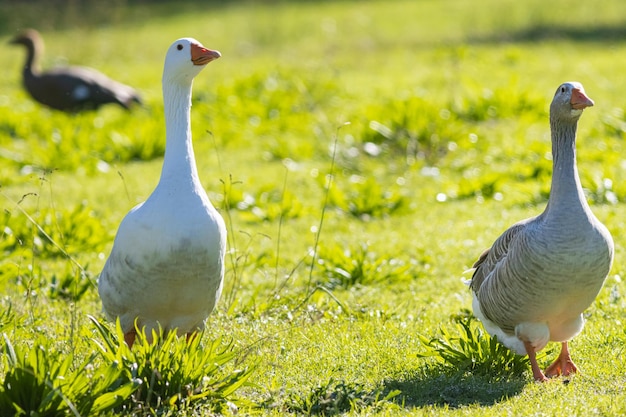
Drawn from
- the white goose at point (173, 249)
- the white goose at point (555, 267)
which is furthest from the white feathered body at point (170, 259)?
the white goose at point (555, 267)

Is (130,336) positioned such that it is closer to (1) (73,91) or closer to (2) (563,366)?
(2) (563,366)

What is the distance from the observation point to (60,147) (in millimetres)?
9820

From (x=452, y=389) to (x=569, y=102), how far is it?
1.52 metres

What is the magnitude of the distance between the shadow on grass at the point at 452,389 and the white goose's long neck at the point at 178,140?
143 centimetres

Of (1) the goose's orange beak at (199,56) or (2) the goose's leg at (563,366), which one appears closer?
(2) the goose's leg at (563,366)

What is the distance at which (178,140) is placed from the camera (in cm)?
440

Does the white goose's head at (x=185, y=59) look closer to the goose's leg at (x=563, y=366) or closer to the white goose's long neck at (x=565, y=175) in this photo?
the white goose's long neck at (x=565, y=175)

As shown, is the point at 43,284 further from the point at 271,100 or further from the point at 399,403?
the point at 271,100

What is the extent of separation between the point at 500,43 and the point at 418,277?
976 centimetres

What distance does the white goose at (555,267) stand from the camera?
4082mm

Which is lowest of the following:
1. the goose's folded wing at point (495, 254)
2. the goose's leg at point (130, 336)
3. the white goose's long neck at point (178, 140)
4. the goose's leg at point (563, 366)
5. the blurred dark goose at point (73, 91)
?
the blurred dark goose at point (73, 91)

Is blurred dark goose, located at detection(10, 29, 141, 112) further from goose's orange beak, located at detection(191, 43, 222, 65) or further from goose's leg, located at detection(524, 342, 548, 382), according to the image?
goose's leg, located at detection(524, 342, 548, 382)

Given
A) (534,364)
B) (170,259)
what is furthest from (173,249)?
(534,364)

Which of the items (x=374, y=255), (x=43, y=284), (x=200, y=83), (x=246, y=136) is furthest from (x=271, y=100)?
(x=43, y=284)
